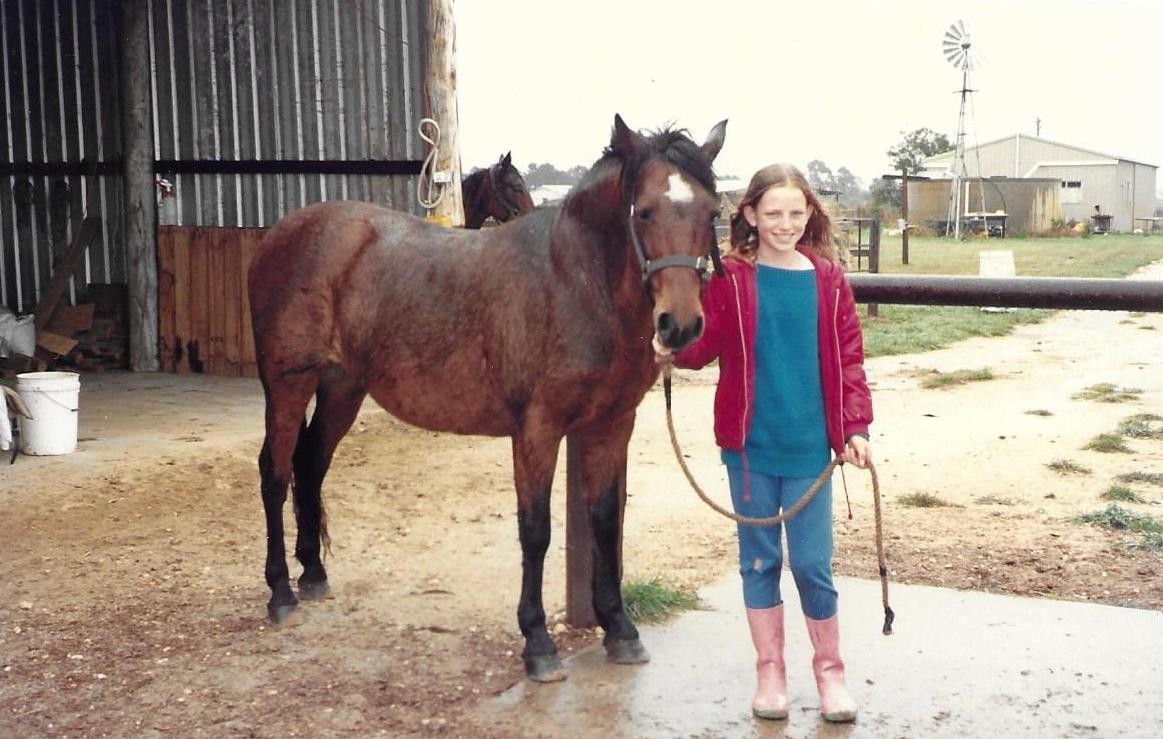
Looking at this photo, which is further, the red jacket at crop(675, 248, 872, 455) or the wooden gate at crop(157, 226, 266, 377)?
the wooden gate at crop(157, 226, 266, 377)

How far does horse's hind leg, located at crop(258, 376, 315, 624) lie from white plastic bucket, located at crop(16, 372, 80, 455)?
325 centimetres

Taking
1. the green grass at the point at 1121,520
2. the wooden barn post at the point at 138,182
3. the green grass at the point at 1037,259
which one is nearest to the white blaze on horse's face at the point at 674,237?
the green grass at the point at 1121,520

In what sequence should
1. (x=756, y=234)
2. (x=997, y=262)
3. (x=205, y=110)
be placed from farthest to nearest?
1. (x=997, y=262)
2. (x=205, y=110)
3. (x=756, y=234)

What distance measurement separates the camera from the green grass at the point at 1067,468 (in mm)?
6707

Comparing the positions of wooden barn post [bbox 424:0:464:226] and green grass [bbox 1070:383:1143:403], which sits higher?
wooden barn post [bbox 424:0:464:226]

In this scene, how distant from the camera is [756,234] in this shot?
3.30 meters

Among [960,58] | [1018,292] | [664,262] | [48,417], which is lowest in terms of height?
[48,417]

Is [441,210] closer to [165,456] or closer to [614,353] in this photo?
[165,456]

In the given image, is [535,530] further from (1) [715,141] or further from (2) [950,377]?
(2) [950,377]

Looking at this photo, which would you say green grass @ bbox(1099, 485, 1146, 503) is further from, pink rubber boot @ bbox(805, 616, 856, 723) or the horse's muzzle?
the horse's muzzle

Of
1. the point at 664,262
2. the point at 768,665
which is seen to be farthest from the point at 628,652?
the point at 664,262

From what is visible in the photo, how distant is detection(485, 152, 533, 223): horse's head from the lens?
8742 mm

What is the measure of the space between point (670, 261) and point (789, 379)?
469mm

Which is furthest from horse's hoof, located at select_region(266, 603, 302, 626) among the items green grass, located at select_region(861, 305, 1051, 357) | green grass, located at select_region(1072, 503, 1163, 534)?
green grass, located at select_region(861, 305, 1051, 357)
